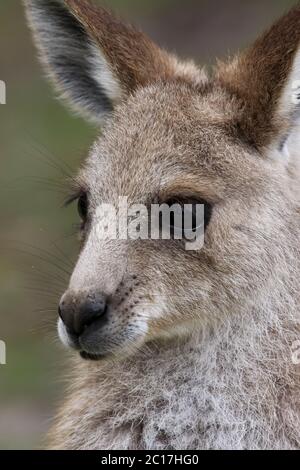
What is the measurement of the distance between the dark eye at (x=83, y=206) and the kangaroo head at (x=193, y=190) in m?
0.02

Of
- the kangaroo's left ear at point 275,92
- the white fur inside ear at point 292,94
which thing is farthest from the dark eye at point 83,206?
the white fur inside ear at point 292,94

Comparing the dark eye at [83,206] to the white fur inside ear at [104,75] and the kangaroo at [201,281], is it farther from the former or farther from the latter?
the white fur inside ear at [104,75]

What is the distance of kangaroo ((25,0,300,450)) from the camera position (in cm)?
642

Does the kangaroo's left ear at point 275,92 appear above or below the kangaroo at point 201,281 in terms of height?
above

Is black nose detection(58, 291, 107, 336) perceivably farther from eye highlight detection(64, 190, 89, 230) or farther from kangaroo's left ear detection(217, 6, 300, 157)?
kangaroo's left ear detection(217, 6, 300, 157)

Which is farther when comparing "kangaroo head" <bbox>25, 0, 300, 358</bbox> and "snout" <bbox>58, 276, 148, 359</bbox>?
"kangaroo head" <bbox>25, 0, 300, 358</bbox>

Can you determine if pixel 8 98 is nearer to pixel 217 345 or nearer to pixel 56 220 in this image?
pixel 56 220

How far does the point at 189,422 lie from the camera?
655 cm

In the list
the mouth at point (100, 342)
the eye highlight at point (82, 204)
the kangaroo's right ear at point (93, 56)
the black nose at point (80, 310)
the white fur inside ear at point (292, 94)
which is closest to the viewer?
the black nose at point (80, 310)

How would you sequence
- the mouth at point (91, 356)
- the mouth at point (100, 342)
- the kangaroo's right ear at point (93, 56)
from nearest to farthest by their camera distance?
the mouth at point (100, 342) < the mouth at point (91, 356) < the kangaroo's right ear at point (93, 56)

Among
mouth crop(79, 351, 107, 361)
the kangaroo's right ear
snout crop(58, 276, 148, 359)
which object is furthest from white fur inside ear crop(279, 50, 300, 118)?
mouth crop(79, 351, 107, 361)

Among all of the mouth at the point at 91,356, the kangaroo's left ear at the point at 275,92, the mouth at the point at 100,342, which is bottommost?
the mouth at the point at 91,356

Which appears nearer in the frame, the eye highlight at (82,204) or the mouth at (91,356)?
the mouth at (91,356)

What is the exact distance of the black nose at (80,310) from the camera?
6.23 m
